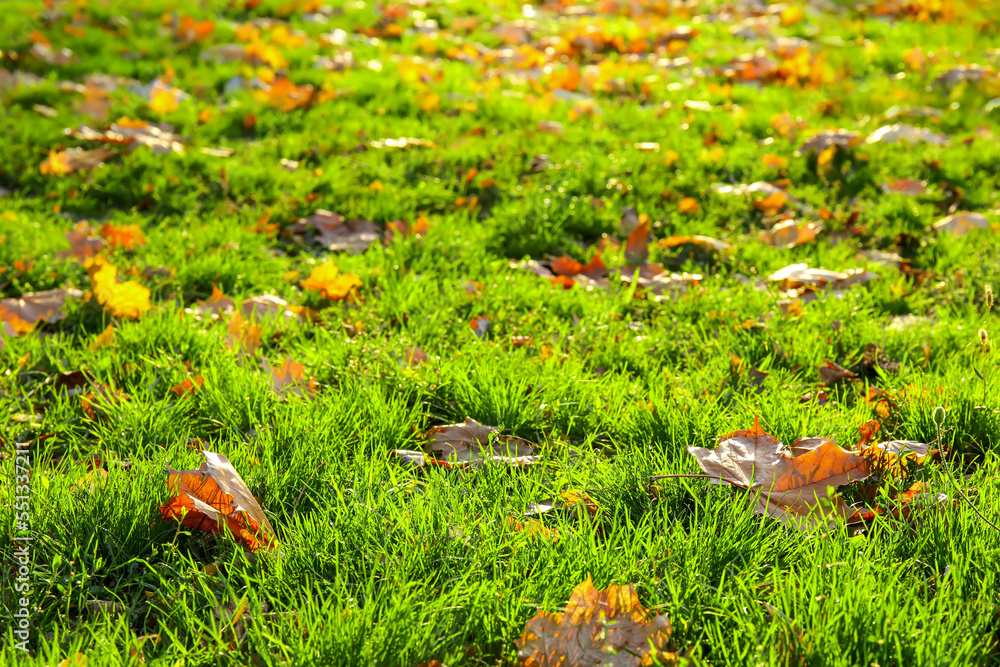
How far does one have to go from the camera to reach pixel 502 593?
5.01 feet

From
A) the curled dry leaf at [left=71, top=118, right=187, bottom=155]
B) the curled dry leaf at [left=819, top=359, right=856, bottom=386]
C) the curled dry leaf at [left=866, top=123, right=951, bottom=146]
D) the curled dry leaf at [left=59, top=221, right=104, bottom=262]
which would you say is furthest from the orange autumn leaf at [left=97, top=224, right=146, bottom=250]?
the curled dry leaf at [left=866, top=123, right=951, bottom=146]

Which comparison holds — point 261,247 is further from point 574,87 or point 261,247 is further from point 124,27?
point 124,27

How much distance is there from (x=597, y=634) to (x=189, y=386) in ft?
4.93

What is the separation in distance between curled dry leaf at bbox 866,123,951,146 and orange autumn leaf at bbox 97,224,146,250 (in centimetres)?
414

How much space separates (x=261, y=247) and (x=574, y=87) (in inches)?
125

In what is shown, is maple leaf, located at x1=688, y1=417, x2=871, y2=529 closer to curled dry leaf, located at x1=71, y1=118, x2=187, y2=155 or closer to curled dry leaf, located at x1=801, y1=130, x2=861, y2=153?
curled dry leaf, located at x1=801, y1=130, x2=861, y2=153

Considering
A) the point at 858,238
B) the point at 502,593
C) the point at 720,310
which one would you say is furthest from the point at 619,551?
the point at 858,238

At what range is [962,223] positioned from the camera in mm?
3562

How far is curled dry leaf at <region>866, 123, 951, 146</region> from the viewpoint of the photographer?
4570 millimetres

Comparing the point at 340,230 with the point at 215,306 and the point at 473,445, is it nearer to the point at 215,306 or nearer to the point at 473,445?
the point at 215,306

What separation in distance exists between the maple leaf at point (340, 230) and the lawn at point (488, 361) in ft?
0.06

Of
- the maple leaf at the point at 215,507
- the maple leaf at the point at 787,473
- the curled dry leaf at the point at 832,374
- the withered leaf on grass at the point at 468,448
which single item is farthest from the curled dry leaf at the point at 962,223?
the maple leaf at the point at 215,507

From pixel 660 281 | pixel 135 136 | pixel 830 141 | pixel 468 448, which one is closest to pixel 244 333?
pixel 468 448

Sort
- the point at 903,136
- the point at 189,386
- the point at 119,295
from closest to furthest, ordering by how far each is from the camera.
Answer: the point at 189,386
the point at 119,295
the point at 903,136
